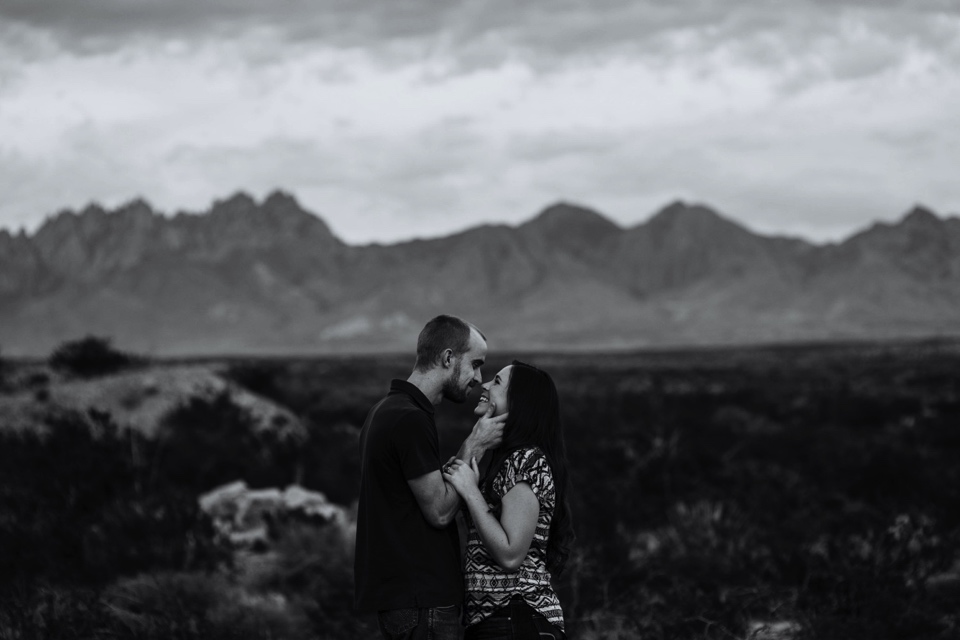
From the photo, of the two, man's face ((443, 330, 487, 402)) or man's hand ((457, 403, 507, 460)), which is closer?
man's hand ((457, 403, 507, 460))

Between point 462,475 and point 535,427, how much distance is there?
317 mm

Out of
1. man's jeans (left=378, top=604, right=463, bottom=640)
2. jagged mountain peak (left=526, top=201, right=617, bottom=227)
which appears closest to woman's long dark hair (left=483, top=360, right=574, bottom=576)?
man's jeans (left=378, top=604, right=463, bottom=640)

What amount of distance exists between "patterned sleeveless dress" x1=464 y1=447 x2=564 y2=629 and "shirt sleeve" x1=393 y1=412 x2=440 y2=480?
268 mm

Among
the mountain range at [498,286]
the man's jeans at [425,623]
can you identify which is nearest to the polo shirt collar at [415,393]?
the man's jeans at [425,623]

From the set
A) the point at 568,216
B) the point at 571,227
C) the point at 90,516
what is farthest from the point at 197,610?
the point at 568,216

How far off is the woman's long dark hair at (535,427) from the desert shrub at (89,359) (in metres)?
16.8

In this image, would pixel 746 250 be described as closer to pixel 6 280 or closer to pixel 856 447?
pixel 6 280

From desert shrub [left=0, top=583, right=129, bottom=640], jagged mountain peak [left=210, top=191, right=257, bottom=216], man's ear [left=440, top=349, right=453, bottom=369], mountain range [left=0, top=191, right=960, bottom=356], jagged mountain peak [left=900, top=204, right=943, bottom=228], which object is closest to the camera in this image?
man's ear [left=440, top=349, right=453, bottom=369]

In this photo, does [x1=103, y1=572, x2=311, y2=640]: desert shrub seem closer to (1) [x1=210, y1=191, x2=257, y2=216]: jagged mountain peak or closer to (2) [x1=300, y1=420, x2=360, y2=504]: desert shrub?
(2) [x1=300, y1=420, x2=360, y2=504]: desert shrub

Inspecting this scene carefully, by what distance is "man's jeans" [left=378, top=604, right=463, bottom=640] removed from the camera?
13.1 feet

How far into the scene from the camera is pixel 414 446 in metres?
3.96

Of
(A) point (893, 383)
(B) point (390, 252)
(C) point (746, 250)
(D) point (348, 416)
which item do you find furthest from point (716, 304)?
(D) point (348, 416)

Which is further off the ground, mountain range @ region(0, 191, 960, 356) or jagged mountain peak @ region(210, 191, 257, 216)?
jagged mountain peak @ region(210, 191, 257, 216)

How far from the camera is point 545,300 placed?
479 feet
